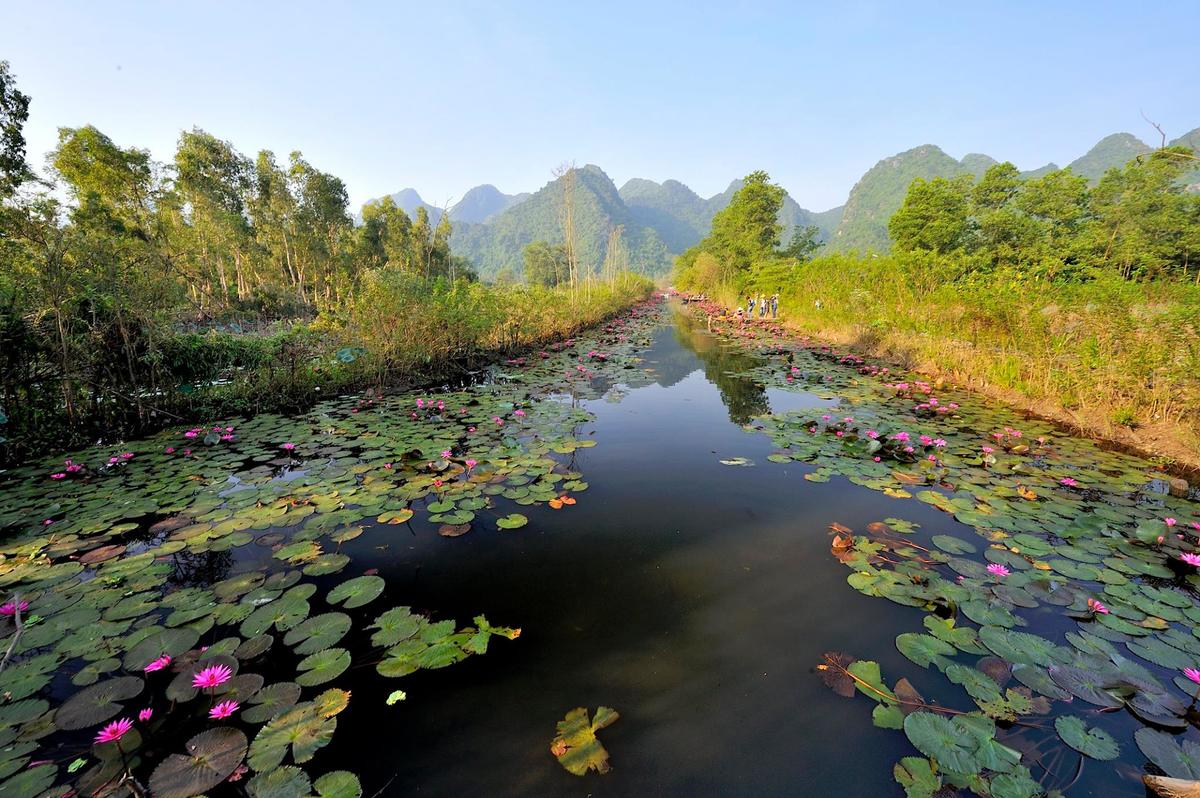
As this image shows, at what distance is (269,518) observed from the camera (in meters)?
2.88

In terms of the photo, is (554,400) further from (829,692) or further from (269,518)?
(829,692)

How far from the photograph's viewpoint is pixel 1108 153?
94.1m

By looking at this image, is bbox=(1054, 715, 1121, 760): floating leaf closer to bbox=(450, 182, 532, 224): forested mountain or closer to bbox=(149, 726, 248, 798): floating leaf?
bbox=(149, 726, 248, 798): floating leaf

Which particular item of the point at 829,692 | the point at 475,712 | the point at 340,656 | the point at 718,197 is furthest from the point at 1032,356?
the point at 718,197

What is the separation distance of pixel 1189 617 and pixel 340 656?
163 inches

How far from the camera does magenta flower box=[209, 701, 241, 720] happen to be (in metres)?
1.49

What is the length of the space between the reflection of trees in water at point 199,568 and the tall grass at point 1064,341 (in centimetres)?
805

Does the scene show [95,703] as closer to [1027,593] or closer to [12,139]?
[1027,593]

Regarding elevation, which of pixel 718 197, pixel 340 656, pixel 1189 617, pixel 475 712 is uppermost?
pixel 718 197

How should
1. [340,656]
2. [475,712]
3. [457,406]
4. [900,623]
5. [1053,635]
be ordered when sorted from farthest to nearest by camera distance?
[457,406] → [900,623] → [1053,635] → [340,656] → [475,712]

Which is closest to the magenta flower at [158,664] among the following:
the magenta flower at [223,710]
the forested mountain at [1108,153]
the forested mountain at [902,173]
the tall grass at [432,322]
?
the magenta flower at [223,710]

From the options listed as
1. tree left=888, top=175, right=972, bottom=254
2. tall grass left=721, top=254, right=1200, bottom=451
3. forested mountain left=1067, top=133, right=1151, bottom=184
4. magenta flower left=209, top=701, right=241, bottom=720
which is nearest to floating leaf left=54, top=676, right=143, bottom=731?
magenta flower left=209, top=701, right=241, bottom=720

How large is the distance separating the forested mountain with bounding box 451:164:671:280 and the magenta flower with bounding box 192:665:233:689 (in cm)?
7974

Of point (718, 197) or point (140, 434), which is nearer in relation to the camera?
point (140, 434)
